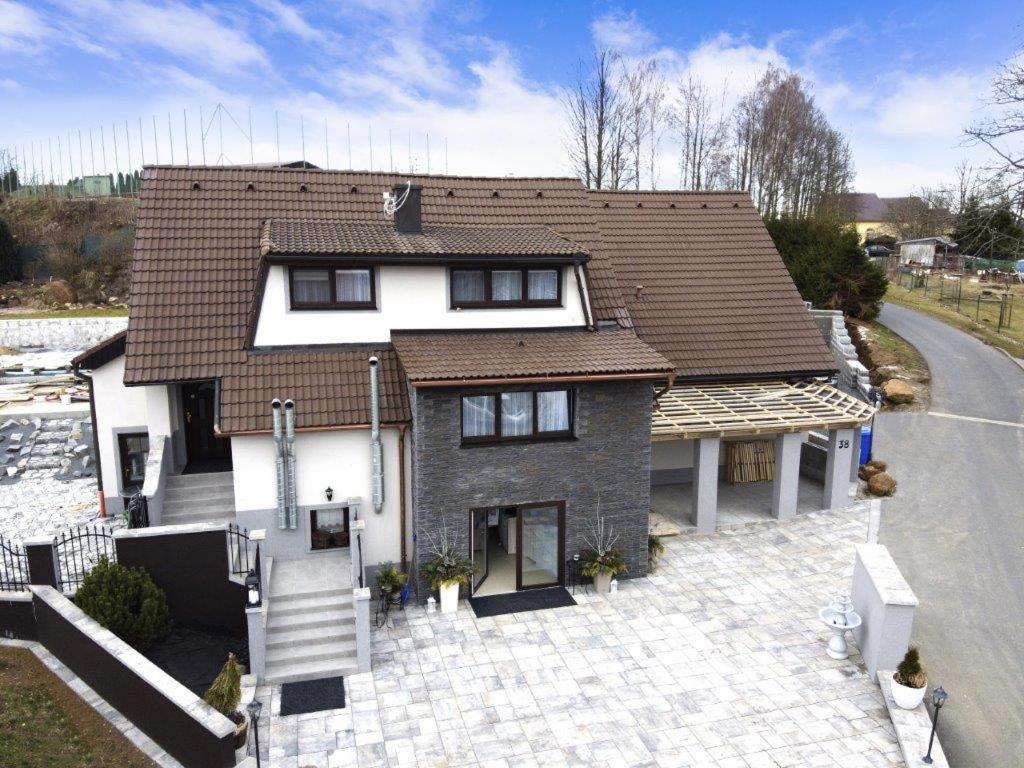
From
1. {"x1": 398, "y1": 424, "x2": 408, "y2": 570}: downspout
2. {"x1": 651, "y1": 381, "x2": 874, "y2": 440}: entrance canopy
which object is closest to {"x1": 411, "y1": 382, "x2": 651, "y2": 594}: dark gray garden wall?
{"x1": 398, "y1": 424, "x2": 408, "y2": 570}: downspout

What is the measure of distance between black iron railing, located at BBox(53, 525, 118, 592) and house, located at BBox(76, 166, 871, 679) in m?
1.09

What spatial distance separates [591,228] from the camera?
17.3 meters

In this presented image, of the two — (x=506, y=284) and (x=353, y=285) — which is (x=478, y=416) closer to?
(x=506, y=284)

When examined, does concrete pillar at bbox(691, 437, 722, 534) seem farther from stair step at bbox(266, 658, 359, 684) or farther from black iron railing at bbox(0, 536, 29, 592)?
black iron railing at bbox(0, 536, 29, 592)

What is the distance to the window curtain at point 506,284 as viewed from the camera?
14.8 m

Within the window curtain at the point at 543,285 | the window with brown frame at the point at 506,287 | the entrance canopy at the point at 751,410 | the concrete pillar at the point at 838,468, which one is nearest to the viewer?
the window with brown frame at the point at 506,287

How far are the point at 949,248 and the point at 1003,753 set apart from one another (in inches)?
2288

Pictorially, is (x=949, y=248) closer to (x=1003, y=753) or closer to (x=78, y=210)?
(x=1003, y=753)

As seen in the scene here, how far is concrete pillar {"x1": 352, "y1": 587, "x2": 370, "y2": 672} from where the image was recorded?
1103 cm

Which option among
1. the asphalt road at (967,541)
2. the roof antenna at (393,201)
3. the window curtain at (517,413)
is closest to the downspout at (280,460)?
the window curtain at (517,413)

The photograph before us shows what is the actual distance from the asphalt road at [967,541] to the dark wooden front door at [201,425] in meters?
13.7

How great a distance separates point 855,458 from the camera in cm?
1875

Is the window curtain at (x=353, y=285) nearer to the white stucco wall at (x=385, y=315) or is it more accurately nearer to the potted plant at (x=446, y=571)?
the white stucco wall at (x=385, y=315)

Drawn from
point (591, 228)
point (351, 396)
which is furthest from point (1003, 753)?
point (591, 228)
